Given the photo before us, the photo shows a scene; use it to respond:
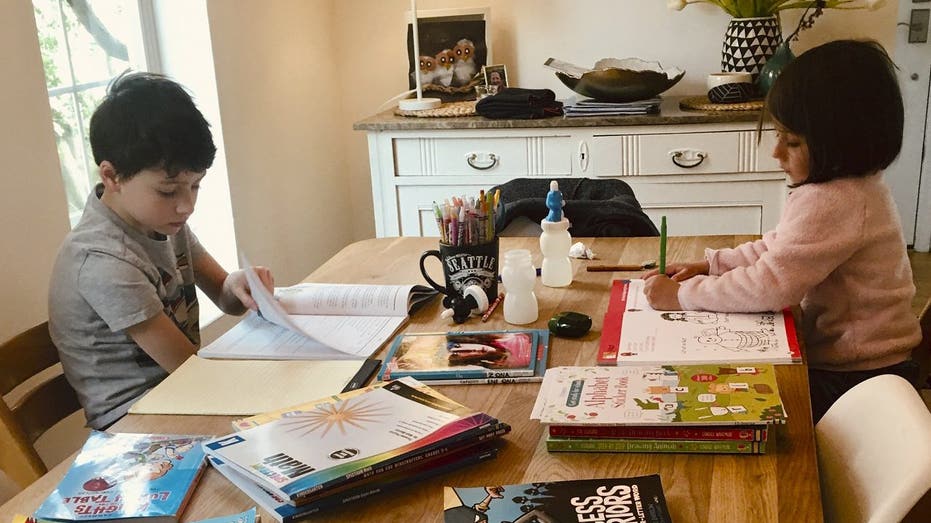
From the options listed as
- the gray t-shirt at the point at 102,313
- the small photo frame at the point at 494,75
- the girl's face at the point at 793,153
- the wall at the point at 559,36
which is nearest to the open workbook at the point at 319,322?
the gray t-shirt at the point at 102,313

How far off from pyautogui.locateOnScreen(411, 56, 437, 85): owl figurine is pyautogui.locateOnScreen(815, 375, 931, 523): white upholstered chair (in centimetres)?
251

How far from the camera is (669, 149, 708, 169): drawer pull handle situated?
2996 mm

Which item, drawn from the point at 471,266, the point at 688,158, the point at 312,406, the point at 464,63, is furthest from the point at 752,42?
the point at 312,406

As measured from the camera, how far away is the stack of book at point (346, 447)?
100cm

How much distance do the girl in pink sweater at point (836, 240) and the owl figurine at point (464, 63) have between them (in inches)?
78.3

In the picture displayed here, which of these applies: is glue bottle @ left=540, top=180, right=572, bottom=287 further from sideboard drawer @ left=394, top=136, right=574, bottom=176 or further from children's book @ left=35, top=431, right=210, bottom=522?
sideboard drawer @ left=394, top=136, right=574, bottom=176

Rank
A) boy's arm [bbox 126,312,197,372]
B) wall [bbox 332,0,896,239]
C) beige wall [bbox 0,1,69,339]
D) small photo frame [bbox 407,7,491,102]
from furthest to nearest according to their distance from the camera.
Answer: small photo frame [bbox 407,7,491,102]
wall [bbox 332,0,896,239]
beige wall [bbox 0,1,69,339]
boy's arm [bbox 126,312,197,372]

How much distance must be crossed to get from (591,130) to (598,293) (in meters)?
1.47

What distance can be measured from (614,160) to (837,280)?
4.97ft

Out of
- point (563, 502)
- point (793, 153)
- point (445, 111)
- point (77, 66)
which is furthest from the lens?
point (445, 111)

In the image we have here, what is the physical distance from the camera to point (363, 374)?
1354mm

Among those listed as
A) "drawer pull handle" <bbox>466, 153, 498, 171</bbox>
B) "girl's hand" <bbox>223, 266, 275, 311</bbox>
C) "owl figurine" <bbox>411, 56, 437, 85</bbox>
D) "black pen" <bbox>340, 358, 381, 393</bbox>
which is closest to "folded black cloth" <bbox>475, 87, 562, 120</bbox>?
"drawer pull handle" <bbox>466, 153, 498, 171</bbox>

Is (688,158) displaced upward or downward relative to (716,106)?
downward

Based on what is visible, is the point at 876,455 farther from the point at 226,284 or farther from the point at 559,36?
the point at 559,36
